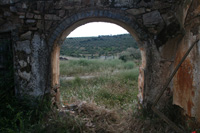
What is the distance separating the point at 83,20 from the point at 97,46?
19.0m

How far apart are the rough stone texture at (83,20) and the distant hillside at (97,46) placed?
15242 millimetres

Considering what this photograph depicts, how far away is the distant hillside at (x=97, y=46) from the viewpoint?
1948 centimetres

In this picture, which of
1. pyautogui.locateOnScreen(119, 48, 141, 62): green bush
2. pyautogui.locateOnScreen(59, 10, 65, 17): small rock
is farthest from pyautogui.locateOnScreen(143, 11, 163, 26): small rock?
pyautogui.locateOnScreen(119, 48, 141, 62): green bush

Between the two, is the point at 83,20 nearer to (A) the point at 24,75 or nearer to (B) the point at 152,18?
(B) the point at 152,18

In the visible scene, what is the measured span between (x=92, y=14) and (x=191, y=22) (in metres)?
1.75


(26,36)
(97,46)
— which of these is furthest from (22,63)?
(97,46)

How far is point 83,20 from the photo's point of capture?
3066 millimetres

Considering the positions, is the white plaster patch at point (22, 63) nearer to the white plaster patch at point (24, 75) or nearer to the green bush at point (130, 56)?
the white plaster patch at point (24, 75)

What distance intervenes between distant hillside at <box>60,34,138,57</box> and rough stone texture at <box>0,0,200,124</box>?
15.2 metres

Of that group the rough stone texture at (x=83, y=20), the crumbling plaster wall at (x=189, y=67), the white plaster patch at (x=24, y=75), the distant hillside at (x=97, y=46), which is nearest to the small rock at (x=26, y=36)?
the rough stone texture at (x=83, y=20)

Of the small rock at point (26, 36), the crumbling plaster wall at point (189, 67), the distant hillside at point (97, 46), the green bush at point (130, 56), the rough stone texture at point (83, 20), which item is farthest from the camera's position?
the distant hillside at point (97, 46)

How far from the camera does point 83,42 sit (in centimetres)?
2364

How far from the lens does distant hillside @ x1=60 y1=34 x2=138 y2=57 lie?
767 inches

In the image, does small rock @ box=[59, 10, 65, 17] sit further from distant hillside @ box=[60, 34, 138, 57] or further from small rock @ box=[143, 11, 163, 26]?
distant hillside @ box=[60, 34, 138, 57]
